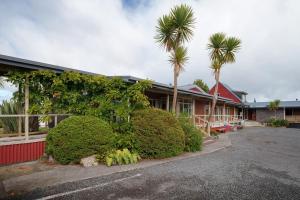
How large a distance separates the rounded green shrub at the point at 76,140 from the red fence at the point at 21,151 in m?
0.48

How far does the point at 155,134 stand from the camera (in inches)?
330

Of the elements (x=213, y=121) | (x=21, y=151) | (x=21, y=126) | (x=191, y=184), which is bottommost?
(x=191, y=184)

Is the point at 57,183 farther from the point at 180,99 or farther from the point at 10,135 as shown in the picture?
the point at 180,99

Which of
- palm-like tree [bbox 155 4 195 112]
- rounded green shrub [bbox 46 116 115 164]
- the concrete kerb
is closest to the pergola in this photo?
rounded green shrub [bbox 46 116 115 164]

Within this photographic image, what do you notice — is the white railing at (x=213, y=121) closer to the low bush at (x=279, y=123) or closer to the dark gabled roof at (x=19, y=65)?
the low bush at (x=279, y=123)

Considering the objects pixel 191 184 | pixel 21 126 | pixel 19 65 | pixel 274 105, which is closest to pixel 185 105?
pixel 21 126

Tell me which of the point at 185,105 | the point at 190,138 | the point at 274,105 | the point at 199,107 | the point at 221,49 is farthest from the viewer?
the point at 274,105

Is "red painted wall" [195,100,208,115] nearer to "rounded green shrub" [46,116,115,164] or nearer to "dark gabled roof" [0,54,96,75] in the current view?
"rounded green shrub" [46,116,115,164]

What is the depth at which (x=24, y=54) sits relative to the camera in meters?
17.8

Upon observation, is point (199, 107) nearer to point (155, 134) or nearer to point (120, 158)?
point (155, 134)

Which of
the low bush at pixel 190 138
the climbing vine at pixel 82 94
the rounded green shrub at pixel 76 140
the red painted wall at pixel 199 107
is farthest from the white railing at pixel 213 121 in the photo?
the rounded green shrub at pixel 76 140

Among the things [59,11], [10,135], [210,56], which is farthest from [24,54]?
[210,56]

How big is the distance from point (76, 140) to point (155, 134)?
2.95 metres

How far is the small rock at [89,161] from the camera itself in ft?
23.4
